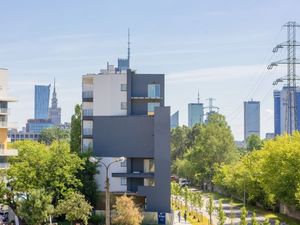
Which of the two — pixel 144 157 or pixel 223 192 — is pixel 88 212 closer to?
pixel 144 157

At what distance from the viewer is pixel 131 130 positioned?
227 ft

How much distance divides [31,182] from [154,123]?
14.8 meters

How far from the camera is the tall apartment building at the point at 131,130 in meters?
66.4

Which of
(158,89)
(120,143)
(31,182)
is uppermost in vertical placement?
(158,89)

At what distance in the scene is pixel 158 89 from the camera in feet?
233

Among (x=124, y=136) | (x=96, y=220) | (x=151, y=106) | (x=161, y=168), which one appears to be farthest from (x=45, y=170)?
(x=151, y=106)

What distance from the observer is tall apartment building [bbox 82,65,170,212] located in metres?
66.4

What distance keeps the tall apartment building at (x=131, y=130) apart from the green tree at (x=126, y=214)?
6275 mm

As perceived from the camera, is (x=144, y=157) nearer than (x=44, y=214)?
Answer: No

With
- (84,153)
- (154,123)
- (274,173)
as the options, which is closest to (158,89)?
(154,123)

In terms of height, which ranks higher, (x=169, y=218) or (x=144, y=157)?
(x=144, y=157)

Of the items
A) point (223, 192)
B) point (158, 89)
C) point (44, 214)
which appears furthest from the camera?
point (223, 192)

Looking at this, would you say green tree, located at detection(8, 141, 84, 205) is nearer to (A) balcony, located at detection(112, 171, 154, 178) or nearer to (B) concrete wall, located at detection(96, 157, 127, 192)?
(B) concrete wall, located at detection(96, 157, 127, 192)

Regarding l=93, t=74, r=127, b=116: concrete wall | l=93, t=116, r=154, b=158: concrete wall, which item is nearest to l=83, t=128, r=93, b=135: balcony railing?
l=93, t=116, r=154, b=158: concrete wall
